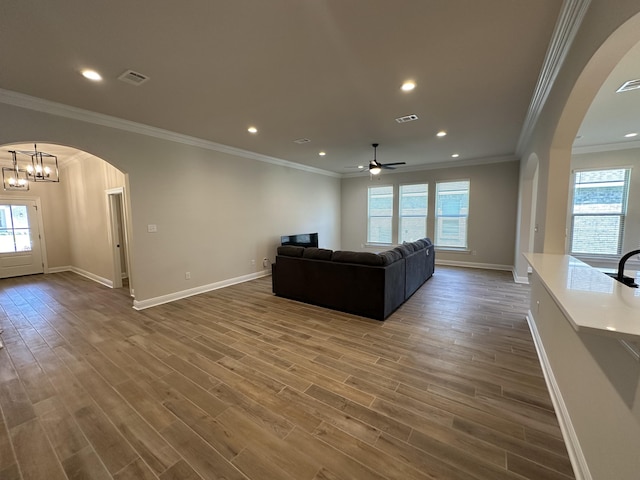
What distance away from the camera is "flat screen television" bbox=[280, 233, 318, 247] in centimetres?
670

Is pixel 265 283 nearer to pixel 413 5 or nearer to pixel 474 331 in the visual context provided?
pixel 474 331

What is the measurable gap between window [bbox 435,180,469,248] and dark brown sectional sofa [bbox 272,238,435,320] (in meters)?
3.10

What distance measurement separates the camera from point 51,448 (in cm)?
168

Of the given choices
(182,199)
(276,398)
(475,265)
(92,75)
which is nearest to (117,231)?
(182,199)

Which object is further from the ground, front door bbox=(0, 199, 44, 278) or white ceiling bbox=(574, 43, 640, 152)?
white ceiling bbox=(574, 43, 640, 152)

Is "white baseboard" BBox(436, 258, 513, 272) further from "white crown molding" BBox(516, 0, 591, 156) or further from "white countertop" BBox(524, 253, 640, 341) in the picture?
"white countertop" BBox(524, 253, 640, 341)

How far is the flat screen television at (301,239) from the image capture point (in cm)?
670

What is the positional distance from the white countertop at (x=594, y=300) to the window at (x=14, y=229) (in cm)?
1017

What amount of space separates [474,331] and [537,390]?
3.53 ft

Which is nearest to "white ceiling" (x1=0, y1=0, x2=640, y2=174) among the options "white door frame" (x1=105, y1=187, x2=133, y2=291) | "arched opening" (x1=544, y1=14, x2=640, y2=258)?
"arched opening" (x1=544, y1=14, x2=640, y2=258)

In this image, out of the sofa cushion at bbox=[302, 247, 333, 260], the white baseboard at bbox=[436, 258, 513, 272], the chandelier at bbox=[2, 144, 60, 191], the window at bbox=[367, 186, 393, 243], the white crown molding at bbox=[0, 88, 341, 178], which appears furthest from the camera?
the window at bbox=[367, 186, 393, 243]

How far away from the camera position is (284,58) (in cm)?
238

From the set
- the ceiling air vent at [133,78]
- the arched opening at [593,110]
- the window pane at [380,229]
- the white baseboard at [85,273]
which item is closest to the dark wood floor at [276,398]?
the arched opening at [593,110]

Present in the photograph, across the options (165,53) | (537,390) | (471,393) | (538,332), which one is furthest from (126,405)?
(538,332)
